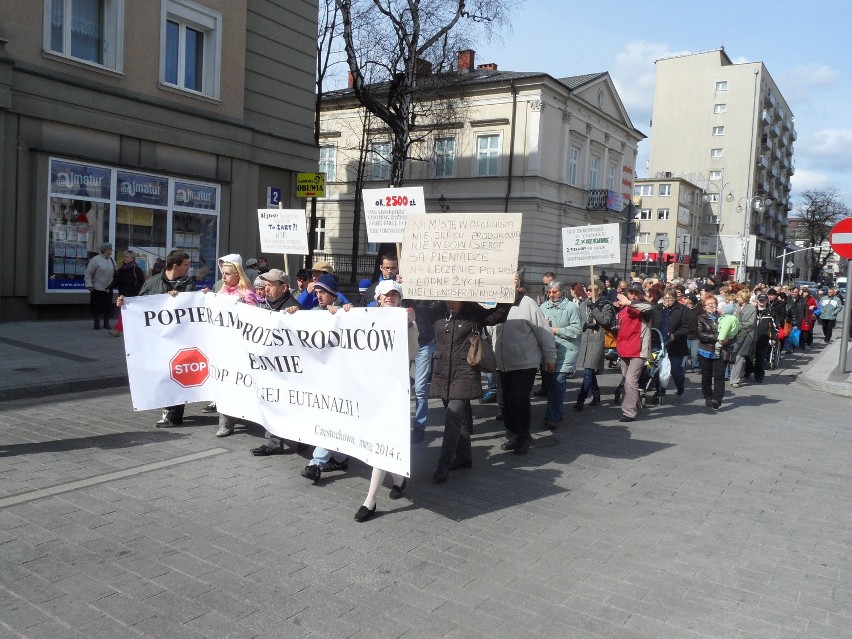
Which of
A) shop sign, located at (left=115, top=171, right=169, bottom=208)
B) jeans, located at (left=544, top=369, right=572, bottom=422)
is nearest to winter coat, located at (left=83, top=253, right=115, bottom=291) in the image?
shop sign, located at (left=115, top=171, right=169, bottom=208)

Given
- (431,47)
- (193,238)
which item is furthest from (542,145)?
(193,238)

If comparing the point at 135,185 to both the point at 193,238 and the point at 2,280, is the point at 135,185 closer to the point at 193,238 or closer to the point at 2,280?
the point at 193,238

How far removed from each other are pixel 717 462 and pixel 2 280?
509 inches

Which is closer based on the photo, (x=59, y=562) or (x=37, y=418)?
(x=59, y=562)

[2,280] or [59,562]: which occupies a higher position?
[2,280]

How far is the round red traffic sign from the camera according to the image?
565 inches

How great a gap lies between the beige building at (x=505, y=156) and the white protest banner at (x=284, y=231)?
23722 millimetres

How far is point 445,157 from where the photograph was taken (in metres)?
40.2

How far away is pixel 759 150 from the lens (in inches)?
3278

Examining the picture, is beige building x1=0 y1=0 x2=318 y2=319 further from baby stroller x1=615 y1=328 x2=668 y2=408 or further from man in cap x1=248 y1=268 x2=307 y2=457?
baby stroller x1=615 y1=328 x2=668 y2=408

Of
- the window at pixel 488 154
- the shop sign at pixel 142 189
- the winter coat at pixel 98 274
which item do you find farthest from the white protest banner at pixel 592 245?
the window at pixel 488 154

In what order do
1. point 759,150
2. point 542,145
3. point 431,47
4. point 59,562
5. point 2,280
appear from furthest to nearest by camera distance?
1. point 759,150
2. point 542,145
3. point 431,47
4. point 2,280
5. point 59,562

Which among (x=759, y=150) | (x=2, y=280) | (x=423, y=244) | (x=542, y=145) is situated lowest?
(x=2, y=280)

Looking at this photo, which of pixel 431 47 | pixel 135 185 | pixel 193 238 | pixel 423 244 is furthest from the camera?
pixel 431 47
